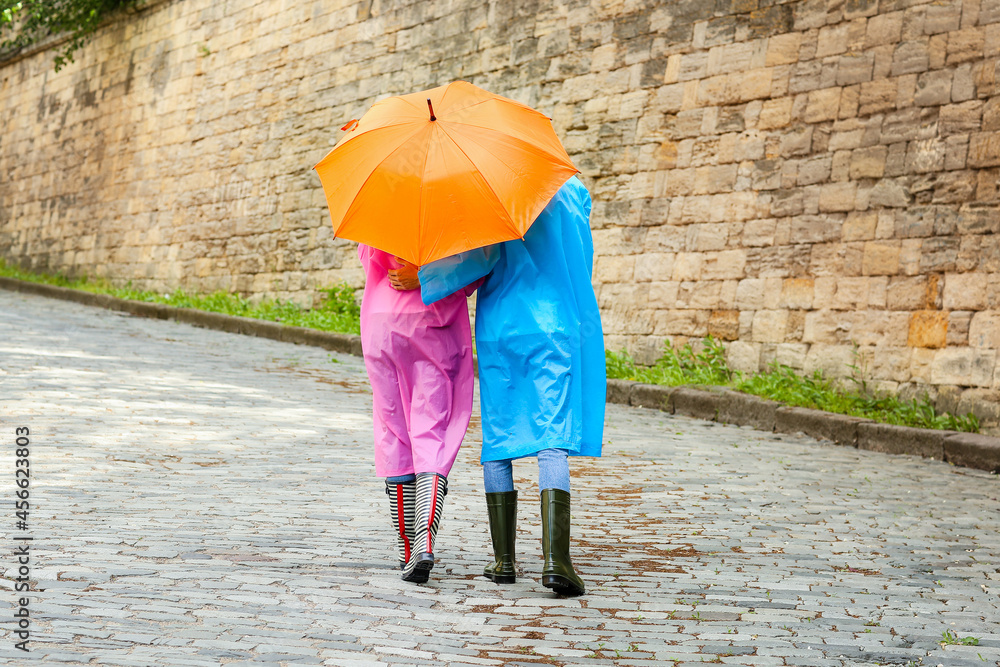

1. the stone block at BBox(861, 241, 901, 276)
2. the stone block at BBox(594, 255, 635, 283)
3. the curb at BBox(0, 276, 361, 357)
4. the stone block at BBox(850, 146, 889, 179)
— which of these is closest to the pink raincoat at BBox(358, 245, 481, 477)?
the stone block at BBox(861, 241, 901, 276)

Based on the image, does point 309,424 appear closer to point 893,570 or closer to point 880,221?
point 893,570

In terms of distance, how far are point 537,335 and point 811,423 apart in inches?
200

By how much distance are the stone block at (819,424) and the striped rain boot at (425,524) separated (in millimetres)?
5003

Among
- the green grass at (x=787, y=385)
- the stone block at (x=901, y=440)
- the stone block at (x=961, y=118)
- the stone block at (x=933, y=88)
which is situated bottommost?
the stone block at (x=901, y=440)

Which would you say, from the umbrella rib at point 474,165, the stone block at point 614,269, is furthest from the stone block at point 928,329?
the umbrella rib at point 474,165

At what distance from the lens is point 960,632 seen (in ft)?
10.2

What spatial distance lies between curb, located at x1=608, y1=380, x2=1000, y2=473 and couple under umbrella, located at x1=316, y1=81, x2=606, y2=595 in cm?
444

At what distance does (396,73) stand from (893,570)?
36.6 feet

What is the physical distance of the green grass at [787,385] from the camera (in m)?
7.71

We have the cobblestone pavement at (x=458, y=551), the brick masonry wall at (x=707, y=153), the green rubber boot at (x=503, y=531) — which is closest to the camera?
the cobblestone pavement at (x=458, y=551)

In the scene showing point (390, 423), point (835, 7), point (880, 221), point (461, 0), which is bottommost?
point (390, 423)

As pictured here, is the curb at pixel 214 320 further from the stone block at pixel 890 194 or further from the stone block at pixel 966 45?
the stone block at pixel 966 45

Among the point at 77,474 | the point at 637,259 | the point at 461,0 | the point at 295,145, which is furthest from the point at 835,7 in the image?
the point at 295,145

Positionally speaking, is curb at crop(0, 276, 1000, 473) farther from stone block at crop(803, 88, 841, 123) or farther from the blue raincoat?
the blue raincoat
